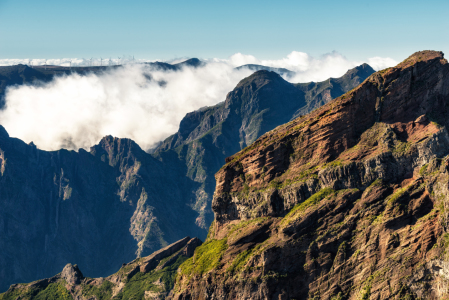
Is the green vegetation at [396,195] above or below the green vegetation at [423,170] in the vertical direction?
below

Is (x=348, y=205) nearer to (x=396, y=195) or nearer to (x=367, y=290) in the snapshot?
(x=396, y=195)

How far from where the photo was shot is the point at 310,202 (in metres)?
149

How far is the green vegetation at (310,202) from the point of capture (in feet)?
483

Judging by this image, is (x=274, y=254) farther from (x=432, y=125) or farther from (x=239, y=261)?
(x=432, y=125)

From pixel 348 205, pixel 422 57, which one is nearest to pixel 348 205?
pixel 348 205

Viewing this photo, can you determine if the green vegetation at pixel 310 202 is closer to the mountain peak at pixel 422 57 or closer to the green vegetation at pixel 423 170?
the green vegetation at pixel 423 170

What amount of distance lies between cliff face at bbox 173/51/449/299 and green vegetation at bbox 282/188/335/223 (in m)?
0.52

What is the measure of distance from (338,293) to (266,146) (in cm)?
6409

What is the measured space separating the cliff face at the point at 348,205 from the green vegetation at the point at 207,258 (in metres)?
0.62

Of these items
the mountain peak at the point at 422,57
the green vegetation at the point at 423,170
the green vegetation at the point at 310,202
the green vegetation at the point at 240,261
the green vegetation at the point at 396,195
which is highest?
the mountain peak at the point at 422,57

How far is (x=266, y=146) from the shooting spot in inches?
6649

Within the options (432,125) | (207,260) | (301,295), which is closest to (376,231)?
(301,295)

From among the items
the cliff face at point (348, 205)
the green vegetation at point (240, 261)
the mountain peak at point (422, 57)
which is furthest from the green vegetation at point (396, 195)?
the mountain peak at point (422, 57)

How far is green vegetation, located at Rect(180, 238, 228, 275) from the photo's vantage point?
156125mm
